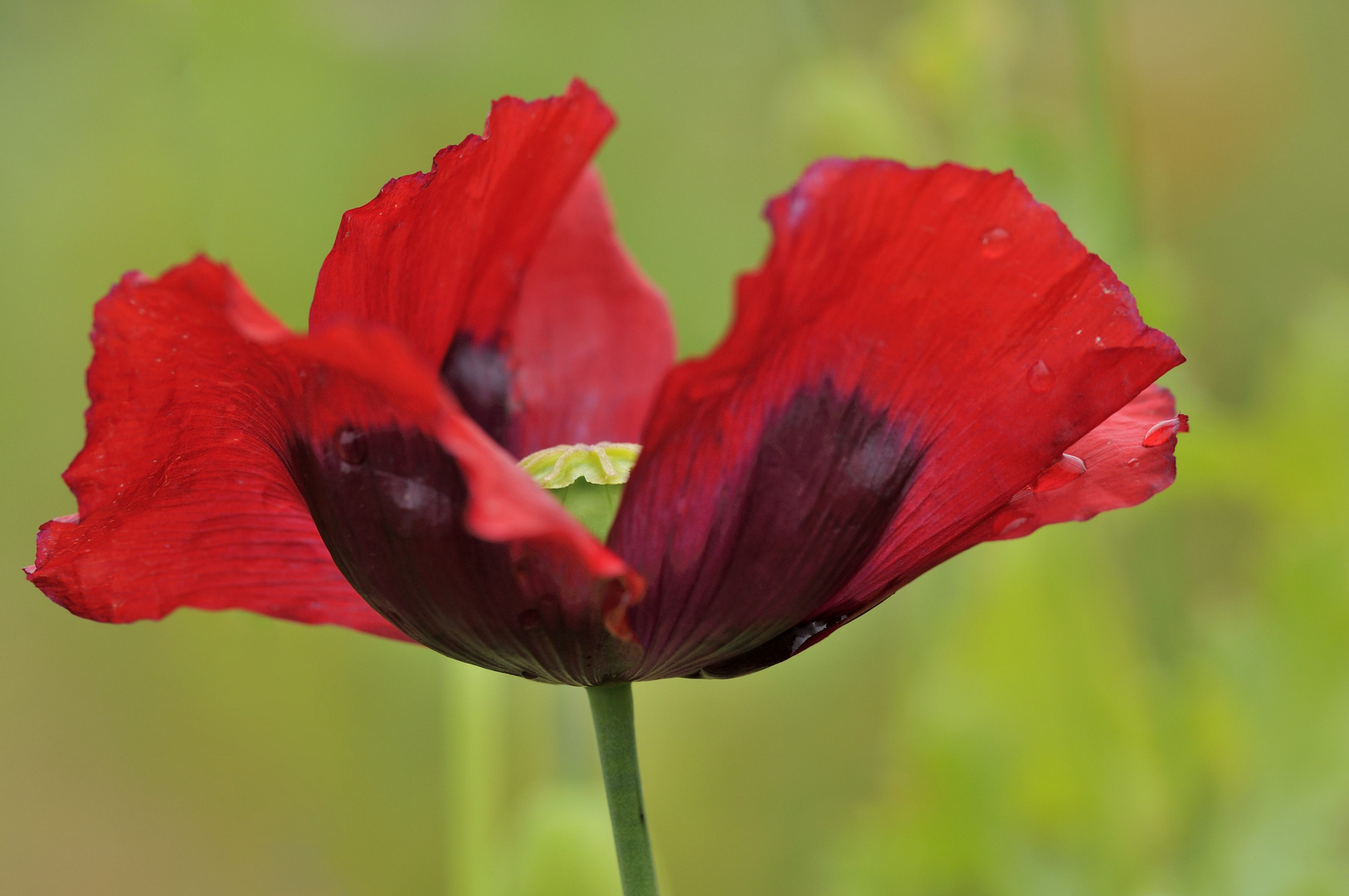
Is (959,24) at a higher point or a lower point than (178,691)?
higher

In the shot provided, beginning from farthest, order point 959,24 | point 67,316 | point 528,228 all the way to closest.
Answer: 1. point 67,316
2. point 959,24
3. point 528,228

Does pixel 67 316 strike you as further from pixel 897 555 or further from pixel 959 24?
pixel 897 555

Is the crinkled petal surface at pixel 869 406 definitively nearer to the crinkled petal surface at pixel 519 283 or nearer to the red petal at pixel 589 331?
the crinkled petal surface at pixel 519 283

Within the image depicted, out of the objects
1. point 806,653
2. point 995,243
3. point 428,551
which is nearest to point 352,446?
point 428,551

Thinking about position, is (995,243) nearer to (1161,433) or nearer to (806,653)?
(1161,433)

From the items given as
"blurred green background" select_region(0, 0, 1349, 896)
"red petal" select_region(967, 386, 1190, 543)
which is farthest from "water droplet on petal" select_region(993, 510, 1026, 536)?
"blurred green background" select_region(0, 0, 1349, 896)

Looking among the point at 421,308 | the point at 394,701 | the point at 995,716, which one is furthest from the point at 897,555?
the point at 394,701

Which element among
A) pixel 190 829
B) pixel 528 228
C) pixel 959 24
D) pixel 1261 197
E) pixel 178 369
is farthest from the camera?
pixel 1261 197
